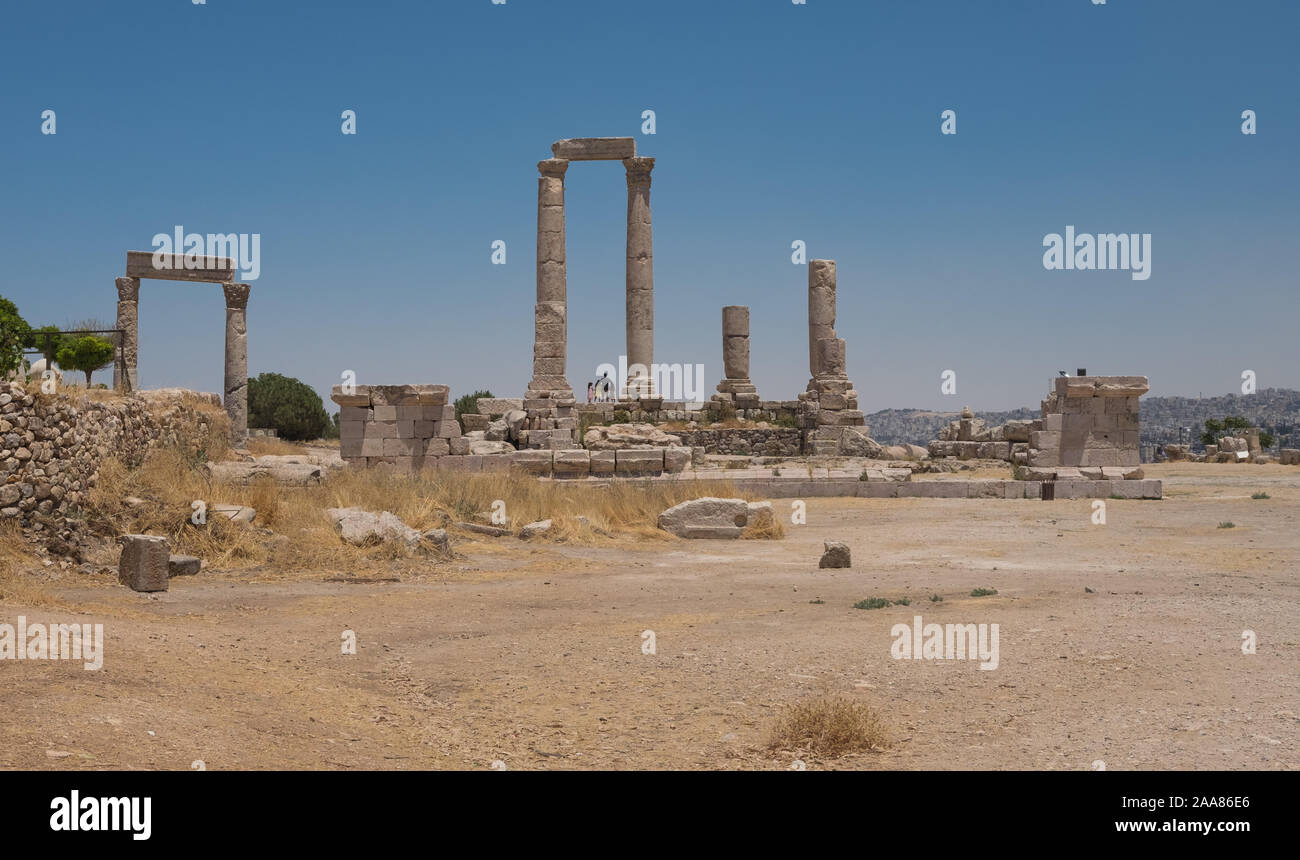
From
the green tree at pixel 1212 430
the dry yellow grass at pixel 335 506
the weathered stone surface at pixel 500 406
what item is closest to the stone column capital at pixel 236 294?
the weathered stone surface at pixel 500 406

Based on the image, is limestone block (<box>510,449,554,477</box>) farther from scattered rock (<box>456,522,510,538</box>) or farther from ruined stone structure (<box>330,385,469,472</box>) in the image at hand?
scattered rock (<box>456,522,510,538</box>)

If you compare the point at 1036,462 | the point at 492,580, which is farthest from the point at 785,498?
the point at 492,580

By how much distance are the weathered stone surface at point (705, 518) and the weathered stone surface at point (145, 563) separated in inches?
270

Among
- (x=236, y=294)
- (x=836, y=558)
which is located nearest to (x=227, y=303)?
(x=236, y=294)

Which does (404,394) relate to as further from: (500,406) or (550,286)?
(550,286)

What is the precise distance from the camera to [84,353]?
34031 mm

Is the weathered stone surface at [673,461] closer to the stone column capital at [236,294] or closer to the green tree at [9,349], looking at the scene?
the green tree at [9,349]

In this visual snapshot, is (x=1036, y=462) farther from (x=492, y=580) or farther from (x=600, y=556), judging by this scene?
(x=492, y=580)

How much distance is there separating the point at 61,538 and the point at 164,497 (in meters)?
1.59

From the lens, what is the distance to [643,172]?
30859 millimetres

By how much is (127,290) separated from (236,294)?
320cm

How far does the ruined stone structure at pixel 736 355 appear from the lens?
3347 centimetres

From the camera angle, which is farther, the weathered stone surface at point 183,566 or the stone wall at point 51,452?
the weathered stone surface at point 183,566
